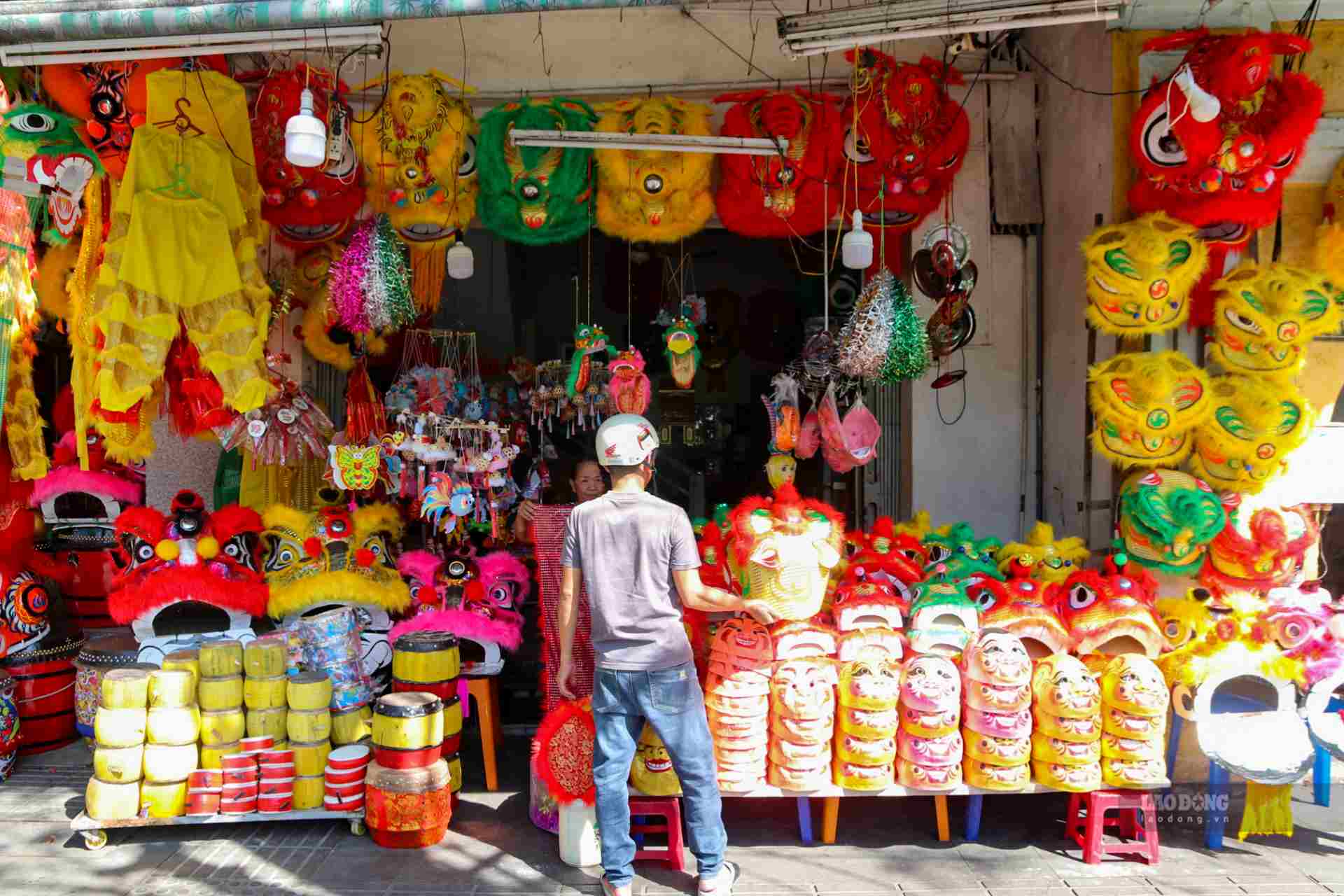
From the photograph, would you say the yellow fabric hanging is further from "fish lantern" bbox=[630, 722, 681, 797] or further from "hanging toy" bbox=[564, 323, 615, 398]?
"hanging toy" bbox=[564, 323, 615, 398]

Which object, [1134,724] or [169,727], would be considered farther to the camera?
[169,727]

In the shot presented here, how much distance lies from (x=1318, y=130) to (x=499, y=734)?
492 centimetres

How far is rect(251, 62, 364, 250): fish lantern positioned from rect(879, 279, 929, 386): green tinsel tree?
282 cm

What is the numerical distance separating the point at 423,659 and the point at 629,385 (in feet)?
5.04

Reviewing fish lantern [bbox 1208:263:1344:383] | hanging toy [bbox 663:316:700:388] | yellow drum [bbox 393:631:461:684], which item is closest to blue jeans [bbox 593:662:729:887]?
yellow drum [bbox 393:631:461:684]

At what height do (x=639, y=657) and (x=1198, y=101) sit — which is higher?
(x=1198, y=101)

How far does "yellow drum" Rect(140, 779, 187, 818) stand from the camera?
3920 mm

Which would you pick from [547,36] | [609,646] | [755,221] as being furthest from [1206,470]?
[547,36]

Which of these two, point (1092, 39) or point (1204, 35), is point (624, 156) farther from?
point (1204, 35)

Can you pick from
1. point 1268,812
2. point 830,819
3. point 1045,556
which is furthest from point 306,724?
point 1268,812

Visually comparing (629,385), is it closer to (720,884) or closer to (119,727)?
(720,884)

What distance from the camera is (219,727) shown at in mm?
3975

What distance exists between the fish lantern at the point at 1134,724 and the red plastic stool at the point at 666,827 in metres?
1.68

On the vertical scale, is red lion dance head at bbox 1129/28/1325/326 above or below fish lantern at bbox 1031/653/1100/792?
above
